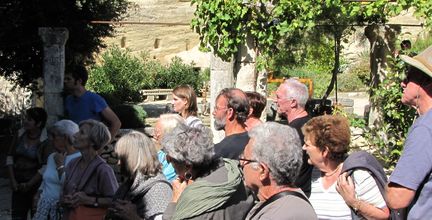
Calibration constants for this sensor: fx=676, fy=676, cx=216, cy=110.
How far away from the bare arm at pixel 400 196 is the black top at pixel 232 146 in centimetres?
143

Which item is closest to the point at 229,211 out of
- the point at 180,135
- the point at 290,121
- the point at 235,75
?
the point at 180,135

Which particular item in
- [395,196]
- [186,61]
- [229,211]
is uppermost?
[395,196]

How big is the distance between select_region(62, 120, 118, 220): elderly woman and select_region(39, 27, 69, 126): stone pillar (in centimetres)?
375

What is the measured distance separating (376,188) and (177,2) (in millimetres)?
26687

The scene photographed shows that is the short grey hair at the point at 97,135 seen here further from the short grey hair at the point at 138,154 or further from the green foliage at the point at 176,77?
the green foliage at the point at 176,77

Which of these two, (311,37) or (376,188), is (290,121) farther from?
(311,37)

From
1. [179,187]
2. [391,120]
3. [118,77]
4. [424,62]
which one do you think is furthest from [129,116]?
[424,62]

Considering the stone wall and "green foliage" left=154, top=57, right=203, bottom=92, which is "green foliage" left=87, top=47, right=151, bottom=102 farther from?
the stone wall

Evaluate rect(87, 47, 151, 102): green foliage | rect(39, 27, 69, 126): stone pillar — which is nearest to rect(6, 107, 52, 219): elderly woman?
rect(39, 27, 69, 126): stone pillar

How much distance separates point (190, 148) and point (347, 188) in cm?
79

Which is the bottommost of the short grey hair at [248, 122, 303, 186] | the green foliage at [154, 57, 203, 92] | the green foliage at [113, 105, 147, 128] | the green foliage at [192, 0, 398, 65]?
the green foliage at [154, 57, 203, 92]

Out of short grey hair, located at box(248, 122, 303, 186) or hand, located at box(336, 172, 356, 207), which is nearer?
short grey hair, located at box(248, 122, 303, 186)

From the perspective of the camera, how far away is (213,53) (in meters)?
7.95

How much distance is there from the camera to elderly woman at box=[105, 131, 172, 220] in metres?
3.68
